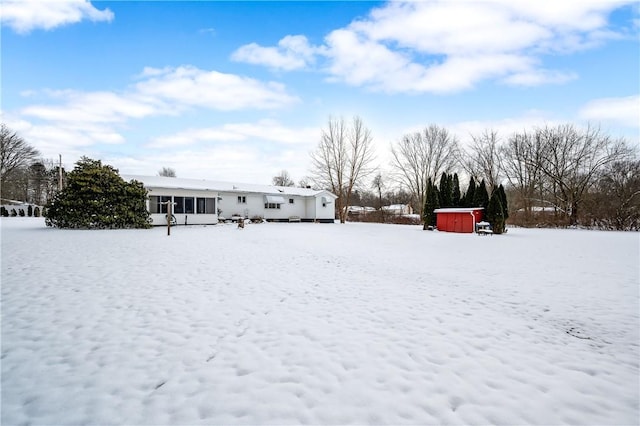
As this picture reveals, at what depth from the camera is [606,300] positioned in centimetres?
520

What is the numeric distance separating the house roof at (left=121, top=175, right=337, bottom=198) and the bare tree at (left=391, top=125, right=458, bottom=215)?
10.1 meters

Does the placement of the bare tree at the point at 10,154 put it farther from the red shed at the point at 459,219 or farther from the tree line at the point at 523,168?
the red shed at the point at 459,219

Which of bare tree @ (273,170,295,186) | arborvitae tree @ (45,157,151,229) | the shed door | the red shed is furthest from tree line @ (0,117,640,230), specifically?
bare tree @ (273,170,295,186)

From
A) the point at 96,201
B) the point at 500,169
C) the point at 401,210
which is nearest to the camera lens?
the point at 96,201

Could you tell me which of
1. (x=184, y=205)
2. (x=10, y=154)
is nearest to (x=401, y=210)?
(x=184, y=205)

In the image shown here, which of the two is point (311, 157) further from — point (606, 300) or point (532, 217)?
point (606, 300)

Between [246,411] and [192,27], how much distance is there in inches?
556

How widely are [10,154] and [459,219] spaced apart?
47.3m

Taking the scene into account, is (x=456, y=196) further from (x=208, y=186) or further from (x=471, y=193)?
(x=208, y=186)

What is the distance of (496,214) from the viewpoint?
18875mm

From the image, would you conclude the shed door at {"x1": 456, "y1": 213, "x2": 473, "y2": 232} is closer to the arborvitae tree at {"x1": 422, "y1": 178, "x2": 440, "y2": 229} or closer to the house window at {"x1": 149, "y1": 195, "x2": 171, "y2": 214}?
the arborvitae tree at {"x1": 422, "y1": 178, "x2": 440, "y2": 229}

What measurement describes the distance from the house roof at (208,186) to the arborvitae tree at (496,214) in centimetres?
1645

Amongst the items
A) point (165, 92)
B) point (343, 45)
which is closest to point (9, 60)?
point (165, 92)

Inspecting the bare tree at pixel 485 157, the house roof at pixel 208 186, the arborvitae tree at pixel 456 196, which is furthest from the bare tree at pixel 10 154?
the bare tree at pixel 485 157
